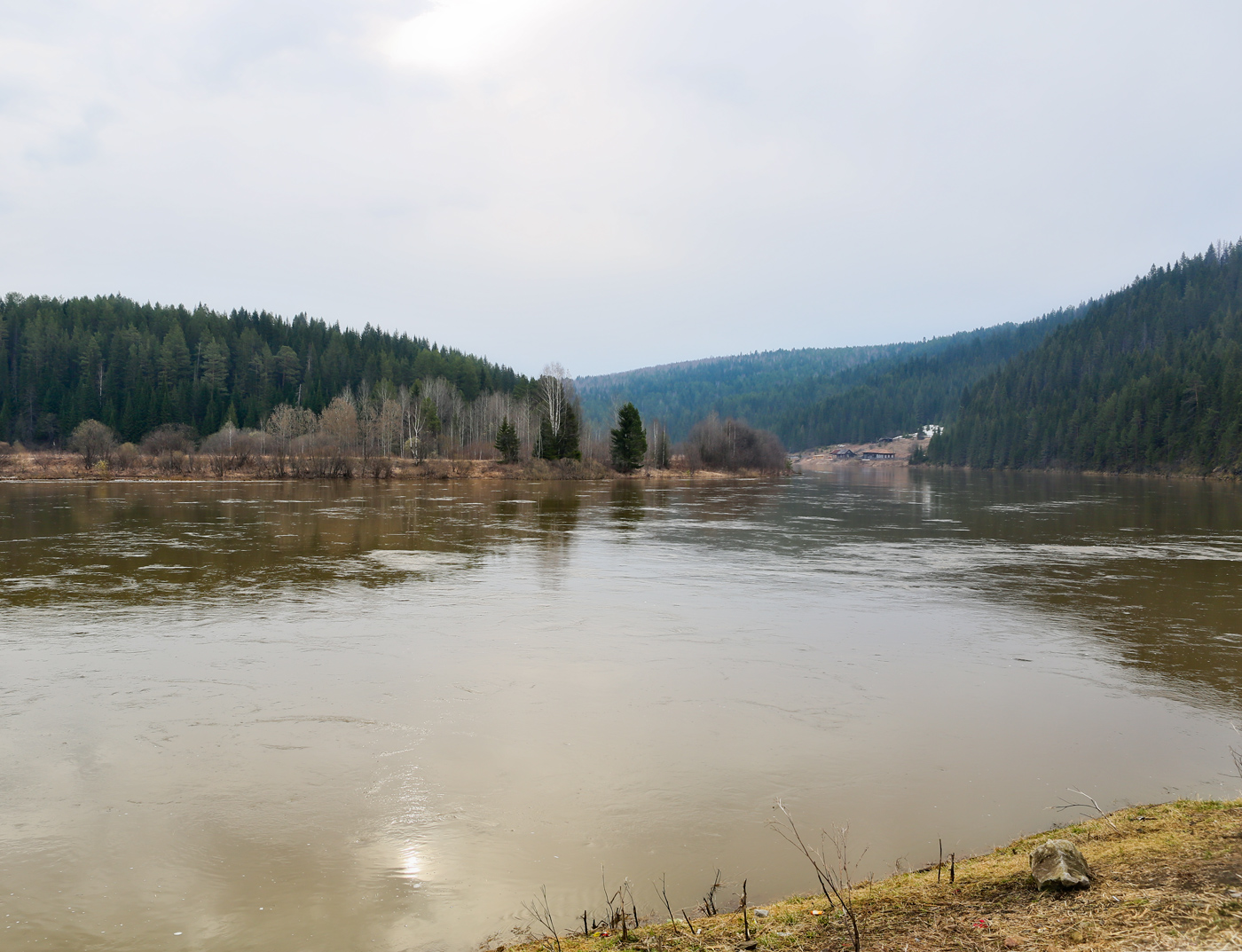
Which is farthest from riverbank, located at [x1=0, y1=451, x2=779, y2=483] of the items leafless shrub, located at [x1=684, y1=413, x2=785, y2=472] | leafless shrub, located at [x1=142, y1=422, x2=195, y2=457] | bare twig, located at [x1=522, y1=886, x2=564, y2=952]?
bare twig, located at [x1=522, y1=886, x2=564, y2=952]

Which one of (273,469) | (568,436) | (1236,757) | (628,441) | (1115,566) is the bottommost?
(1236,757)

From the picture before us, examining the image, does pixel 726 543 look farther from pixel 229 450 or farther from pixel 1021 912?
pixel 229 450

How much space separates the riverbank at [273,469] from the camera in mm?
65562

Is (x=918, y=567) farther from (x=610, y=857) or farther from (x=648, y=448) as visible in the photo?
(x=648, y=448)

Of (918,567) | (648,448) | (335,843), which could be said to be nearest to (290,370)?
(648,448)

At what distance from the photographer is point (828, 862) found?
628 centimetres

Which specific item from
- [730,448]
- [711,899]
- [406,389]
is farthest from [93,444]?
[711,899]

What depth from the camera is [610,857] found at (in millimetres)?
6328

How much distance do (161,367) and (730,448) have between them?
85.4 meters

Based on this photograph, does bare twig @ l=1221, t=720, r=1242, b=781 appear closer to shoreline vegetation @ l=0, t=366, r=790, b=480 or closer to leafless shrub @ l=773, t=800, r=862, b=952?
leafless shrub @ l=773, t=800, r=862, b=952

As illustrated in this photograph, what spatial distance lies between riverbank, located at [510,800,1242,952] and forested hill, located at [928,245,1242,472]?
104m

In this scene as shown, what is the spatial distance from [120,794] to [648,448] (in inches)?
3433

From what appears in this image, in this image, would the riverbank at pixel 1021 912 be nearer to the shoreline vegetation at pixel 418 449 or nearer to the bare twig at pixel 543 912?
the bare twig at pixel 543 912

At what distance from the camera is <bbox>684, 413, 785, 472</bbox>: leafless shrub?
96.3 meters
